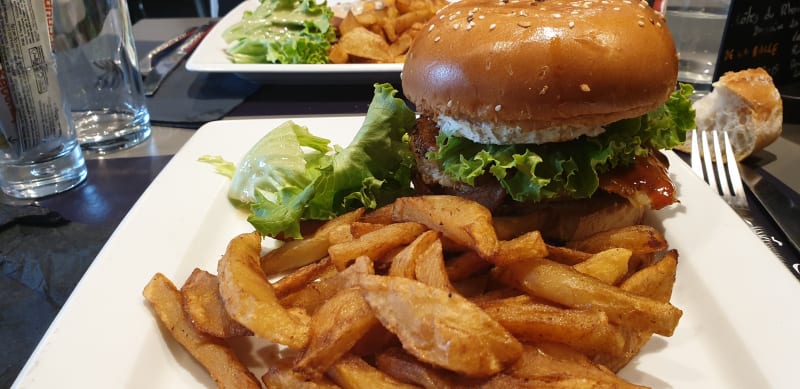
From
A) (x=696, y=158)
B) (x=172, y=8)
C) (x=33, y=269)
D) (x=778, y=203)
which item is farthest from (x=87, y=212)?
Answer: (x=172, y=8)

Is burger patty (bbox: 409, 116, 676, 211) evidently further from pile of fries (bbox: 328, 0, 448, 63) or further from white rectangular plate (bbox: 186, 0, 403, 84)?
pile of fries (bbox: 328, 0, 448, 63)

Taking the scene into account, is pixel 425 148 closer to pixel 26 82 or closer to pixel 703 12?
pixel 26 82

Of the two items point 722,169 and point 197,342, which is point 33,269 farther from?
point 722,169

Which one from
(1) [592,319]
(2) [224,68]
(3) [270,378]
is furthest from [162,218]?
(2) [224,68]

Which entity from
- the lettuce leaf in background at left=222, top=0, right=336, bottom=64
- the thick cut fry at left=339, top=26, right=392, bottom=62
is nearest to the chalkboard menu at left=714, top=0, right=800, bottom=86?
the thick cut fry at left=339, top=26, right=392, bottom=62

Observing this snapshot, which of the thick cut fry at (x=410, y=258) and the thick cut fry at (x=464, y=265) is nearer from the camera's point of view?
the thick cut fry at (x=410, y=258)

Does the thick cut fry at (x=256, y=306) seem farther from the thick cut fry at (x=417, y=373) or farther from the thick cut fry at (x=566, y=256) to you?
the thick cut fry at (x=566, y=256)

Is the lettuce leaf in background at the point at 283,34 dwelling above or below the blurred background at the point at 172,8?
above

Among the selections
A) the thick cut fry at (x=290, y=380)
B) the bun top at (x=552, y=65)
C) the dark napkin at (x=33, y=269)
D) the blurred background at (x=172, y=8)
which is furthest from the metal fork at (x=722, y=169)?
the blurred background at (x=172, y=8)
